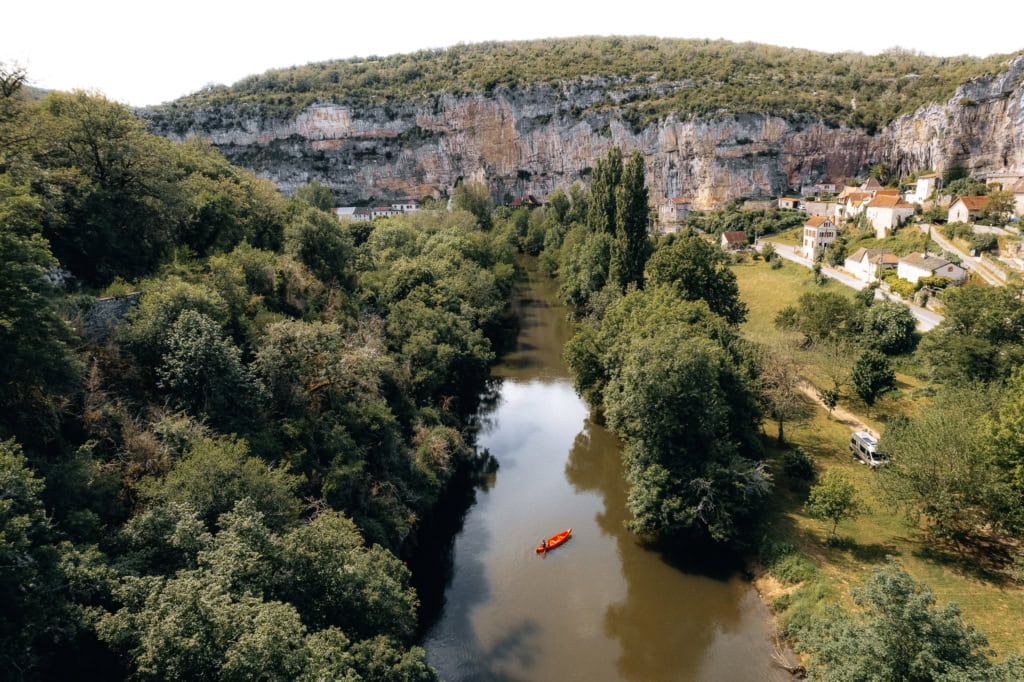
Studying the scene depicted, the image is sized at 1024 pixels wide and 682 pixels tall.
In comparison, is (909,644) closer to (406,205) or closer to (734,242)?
(734,242)

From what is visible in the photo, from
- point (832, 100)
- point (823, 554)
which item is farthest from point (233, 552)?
point (832, 100)

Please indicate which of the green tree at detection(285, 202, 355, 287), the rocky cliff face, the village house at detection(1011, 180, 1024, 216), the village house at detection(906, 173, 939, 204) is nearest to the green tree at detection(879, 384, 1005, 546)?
the green tree at detection(285, 202, 355, 287)

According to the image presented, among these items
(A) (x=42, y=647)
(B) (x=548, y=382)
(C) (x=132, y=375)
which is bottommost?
(B) (x=548, y=382)

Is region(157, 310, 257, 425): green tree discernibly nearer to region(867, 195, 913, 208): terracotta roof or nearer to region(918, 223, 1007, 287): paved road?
region(918, 223, 1007, 287): paved road

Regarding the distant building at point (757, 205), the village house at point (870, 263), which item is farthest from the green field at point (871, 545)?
the distant building at point (757, 205)

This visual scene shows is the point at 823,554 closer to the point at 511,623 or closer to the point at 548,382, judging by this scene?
the point at 511,623

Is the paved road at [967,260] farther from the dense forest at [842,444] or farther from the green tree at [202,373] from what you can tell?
the green tree at [202,373]
